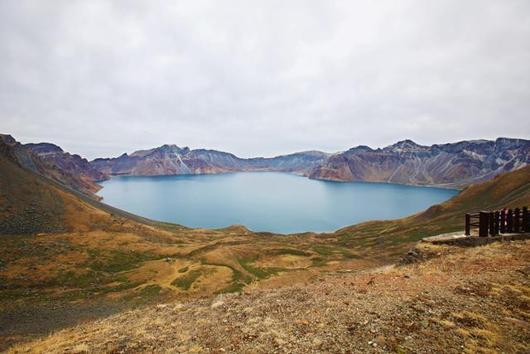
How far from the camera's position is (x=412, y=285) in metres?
15.5

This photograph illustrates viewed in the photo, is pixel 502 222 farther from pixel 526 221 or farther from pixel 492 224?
pixel 526 221

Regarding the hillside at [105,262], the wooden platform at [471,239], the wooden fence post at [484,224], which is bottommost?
the hillside at [105,262]

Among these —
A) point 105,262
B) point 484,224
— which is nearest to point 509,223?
point 484,224

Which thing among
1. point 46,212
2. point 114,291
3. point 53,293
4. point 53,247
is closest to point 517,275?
point 114,291

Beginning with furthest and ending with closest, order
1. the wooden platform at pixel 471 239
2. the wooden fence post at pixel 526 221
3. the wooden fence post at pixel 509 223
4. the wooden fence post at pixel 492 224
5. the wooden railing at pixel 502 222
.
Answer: the wooden fence post at pixel 492 224 < the wooden fence post at pixel 509 223 < the wooden railing at pixel 502 222 < the wooden fence post at pixel 526 221 < the wooden platform at pixel 471 239

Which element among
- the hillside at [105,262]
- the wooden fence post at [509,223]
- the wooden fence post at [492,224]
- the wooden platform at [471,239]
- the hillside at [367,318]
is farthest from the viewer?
the hillside at [105,262]

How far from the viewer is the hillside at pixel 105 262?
127 feet

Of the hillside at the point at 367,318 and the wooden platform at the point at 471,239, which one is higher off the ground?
the wooden platform at the point at 471,239

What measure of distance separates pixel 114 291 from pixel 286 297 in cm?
3959

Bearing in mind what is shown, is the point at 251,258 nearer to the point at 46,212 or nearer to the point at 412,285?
the point at 412,285

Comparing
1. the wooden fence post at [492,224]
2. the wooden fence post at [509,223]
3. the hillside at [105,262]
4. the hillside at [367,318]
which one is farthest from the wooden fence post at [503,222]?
the hillside at [105,262]

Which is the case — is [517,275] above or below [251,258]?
above

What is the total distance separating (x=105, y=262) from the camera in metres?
58.0

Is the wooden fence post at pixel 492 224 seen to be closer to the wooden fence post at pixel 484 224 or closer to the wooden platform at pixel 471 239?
the wooden fence post at pixel 484 224
